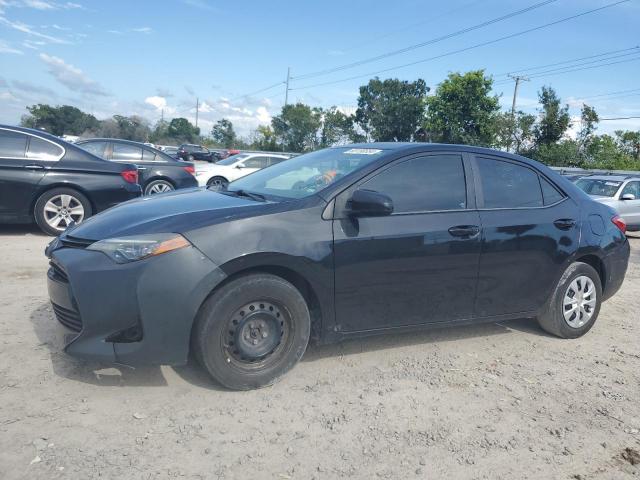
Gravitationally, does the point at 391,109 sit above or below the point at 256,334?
above

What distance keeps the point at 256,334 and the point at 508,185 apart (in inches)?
96.8

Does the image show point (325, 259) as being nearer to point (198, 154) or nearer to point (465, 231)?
point (465, 231)

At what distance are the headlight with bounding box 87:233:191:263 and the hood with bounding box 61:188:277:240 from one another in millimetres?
52

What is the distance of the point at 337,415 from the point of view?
10.5 feet

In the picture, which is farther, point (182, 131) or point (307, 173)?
point (182, 131)

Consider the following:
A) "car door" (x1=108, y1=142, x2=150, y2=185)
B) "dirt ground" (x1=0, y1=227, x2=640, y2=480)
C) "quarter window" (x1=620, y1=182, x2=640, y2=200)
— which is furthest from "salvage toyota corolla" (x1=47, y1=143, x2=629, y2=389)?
"quarter window" (x1=620, y1=182, x2=640, y2=200)

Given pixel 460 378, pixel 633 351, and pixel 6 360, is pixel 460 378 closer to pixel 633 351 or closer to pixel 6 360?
pixel 633 351

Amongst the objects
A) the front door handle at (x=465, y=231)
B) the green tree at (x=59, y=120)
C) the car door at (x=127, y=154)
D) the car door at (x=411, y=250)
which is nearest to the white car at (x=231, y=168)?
the car door at (x=127, y=154)

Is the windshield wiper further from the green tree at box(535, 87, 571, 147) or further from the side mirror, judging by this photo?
the green tree at box(535, 87, 571, 147)

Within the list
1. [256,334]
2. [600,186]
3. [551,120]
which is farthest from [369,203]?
[551,120]

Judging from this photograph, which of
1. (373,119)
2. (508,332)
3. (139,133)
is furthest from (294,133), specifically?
(508,332)

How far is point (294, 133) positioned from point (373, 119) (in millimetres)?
8657

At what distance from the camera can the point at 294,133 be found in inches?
2267

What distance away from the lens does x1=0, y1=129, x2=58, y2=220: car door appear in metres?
7.21
